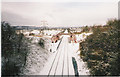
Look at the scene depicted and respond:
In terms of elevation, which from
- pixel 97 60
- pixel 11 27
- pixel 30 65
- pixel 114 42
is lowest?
pixel 30 65

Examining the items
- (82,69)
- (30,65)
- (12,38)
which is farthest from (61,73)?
(12,38)

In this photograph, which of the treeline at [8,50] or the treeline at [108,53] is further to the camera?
the treeline at [108,53]

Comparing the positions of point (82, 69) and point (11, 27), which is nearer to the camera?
point (11, 27)

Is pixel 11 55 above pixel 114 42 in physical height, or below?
below

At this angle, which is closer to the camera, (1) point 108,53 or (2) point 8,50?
(2) point 8,50

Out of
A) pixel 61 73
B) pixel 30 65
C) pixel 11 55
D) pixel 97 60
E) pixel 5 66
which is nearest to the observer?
pixel 5 66

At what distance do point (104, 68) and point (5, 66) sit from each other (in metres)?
7.32

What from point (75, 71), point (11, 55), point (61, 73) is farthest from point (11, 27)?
point (75, 71)

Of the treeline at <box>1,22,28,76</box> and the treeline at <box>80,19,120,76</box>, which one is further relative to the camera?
the treeline at <box>80,19,120,76</box>

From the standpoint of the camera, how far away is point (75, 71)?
7.62 meters

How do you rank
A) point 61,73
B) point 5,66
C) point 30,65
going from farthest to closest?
1. point 30,65
2. point 61,73
3. point 5,66

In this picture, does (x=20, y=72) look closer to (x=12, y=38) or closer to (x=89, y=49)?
(x=12, y=38)

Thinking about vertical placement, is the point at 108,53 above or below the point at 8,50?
below

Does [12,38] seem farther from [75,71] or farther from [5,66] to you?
[75,71]
